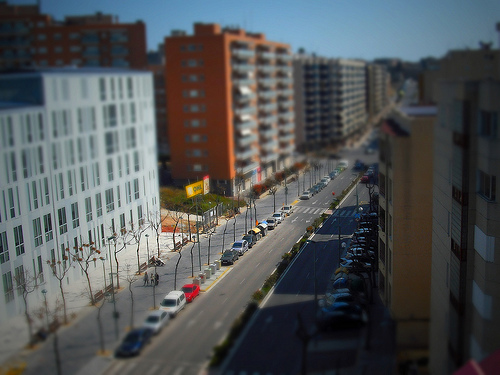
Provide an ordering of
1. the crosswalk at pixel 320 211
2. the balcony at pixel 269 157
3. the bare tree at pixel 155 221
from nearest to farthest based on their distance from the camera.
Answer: the bare tree at pixel 155 221, the crosswalk at pixel 320 211, the balcony at pixel 269 157

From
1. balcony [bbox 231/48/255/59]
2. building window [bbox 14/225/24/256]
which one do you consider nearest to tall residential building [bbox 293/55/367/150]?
balcony [bbox 231/48/255/59]

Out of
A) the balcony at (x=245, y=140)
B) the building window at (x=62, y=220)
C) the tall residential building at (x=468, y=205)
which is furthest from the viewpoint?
the balcony at (x=245, y=140)

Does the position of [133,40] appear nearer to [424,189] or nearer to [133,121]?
[133,121]

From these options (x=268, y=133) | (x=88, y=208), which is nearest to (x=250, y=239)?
(x=88, y=208)

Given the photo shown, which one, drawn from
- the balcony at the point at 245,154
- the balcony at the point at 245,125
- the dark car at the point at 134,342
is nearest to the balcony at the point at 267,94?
the balcony at the point at 245,125

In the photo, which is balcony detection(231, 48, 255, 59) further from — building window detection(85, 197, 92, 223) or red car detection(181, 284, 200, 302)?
building window detection(85, 197, 92, 223)

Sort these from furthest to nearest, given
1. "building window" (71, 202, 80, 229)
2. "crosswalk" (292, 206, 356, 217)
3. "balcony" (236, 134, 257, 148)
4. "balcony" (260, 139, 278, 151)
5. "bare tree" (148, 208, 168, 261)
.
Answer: "balcony" (260, 139, 278, 151) < "balcony" (236, 134, 257, 148) < "crosswalk" (292, 206, 356, 217) < "bare tree" (148, 208, 168, 261) < "building window" (71, 202, 80, 229)

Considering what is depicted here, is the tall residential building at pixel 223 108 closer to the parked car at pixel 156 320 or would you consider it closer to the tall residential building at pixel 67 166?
the tall residential building at pixel 67 166
